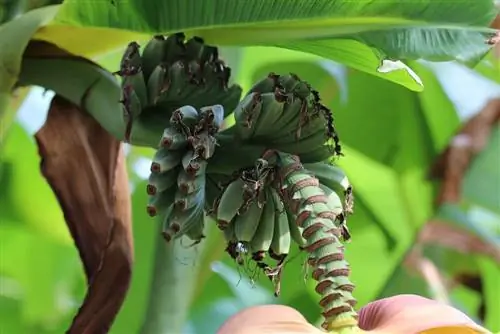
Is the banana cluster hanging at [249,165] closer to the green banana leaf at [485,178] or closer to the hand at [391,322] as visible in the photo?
the hand at [391,322]

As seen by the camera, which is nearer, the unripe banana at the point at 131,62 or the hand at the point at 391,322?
the hand at the point at 391,322

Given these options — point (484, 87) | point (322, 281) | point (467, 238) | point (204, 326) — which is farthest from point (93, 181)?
point (484, 87)

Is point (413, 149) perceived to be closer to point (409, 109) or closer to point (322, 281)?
point (409, 109)

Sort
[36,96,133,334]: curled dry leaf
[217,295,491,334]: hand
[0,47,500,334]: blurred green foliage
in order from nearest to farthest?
1. [217,295,491,334]: hand
2. [36,96,133,334]: curled dry leaf
3. [0,47,500,334]: blurred green foliage

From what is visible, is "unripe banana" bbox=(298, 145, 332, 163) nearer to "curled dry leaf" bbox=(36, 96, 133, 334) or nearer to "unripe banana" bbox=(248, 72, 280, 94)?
"unripe banana" bbox=(248, 72, 280, 94)

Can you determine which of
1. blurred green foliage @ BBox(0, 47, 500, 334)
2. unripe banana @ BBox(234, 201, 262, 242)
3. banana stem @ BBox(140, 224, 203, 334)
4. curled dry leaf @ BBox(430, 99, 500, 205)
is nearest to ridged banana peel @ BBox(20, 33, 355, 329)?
unripe banana @ BBox(234, 201, 262, 242)

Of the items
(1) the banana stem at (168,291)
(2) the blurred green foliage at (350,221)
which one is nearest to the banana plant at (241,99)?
(1) the banana stem at (168,291)
